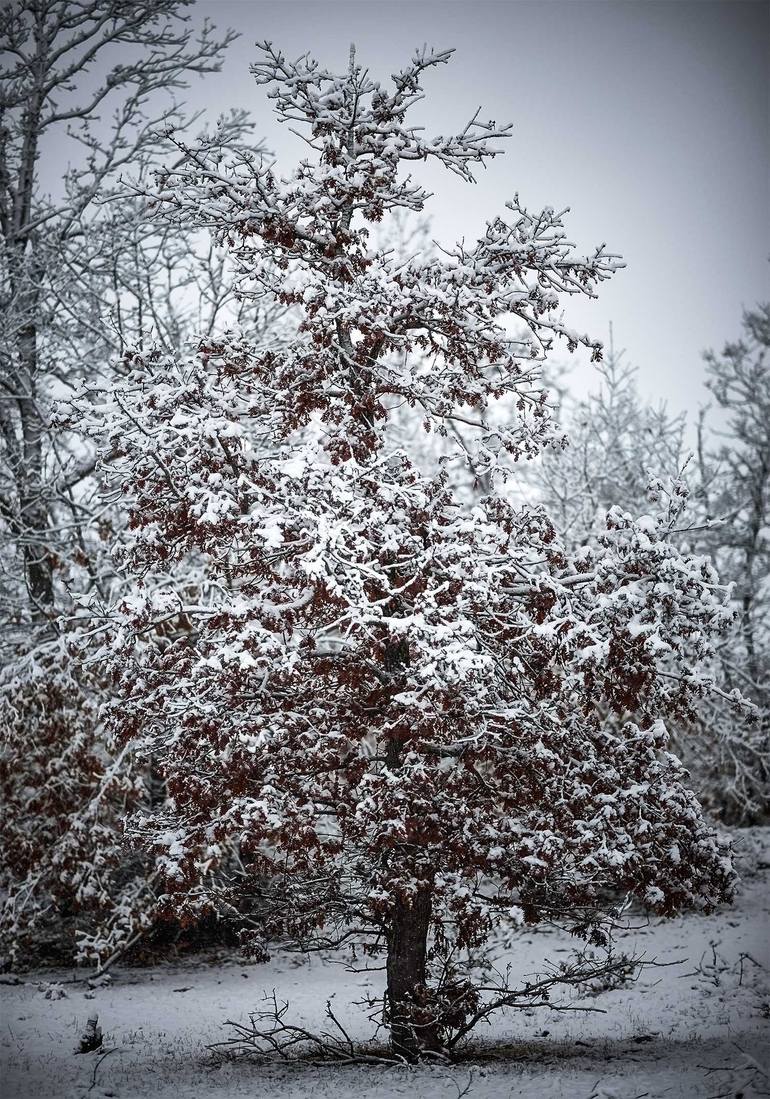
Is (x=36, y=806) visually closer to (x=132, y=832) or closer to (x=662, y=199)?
(x=132, y=832)

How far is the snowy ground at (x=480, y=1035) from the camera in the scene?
235 inches

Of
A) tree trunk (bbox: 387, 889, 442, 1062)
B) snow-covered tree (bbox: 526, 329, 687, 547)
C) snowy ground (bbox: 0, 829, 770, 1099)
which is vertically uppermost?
snow-covered tree (bbox: 526, 329, 687, 547)

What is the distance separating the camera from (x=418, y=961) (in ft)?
21.4

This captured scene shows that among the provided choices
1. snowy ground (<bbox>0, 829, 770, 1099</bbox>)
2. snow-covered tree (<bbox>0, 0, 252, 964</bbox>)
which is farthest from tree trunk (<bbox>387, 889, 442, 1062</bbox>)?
snow-covered tree (<bbox>0, 0, 252, 964</bbox>)

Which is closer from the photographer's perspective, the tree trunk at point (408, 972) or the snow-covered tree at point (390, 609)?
the snow-covered tree at point (390, 609)

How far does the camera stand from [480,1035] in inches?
327

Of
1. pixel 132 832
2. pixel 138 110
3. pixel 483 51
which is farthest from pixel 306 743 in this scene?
pixel 483 51

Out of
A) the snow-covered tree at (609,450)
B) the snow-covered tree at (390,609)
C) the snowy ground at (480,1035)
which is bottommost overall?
the snowy ground at (480,1035)

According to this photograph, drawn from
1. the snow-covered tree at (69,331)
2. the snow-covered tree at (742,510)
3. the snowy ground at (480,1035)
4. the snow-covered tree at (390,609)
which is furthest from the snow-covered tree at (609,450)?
the snow-covered tree at (390,609)

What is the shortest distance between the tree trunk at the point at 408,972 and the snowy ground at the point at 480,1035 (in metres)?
0.23

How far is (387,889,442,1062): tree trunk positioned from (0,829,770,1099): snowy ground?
0.23 meters

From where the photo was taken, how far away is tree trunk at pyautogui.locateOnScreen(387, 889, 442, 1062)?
6434 mm

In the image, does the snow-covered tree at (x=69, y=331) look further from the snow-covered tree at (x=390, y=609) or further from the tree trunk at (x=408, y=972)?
the tree trunk at (x=408, y=972)

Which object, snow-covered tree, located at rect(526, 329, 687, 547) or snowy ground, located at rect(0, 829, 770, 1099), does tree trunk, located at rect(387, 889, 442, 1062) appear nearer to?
snowy ground, located at rect(0, 829, 770, 1099)
